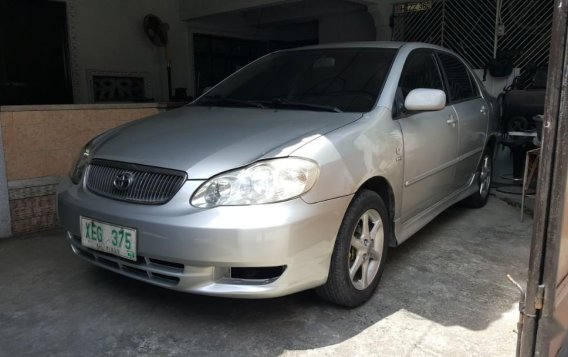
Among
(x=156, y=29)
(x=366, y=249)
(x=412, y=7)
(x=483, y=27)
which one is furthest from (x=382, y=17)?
(x=366, y=249)

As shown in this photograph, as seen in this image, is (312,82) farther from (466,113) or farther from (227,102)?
(466,113)

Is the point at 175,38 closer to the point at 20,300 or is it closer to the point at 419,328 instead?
the point at 20,300

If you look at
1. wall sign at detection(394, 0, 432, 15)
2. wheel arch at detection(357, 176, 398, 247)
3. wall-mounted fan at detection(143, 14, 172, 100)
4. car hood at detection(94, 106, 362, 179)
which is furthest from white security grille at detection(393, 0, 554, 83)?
car hood at detection(94, 106, 362, 179)

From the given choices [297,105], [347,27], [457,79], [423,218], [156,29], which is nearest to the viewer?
[297,105]

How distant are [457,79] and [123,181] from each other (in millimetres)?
2859

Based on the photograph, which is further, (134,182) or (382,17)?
(382,17)

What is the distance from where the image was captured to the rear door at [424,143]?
284 cm

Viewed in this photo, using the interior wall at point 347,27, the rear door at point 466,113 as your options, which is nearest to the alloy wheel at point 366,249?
the rear door at point 466,113

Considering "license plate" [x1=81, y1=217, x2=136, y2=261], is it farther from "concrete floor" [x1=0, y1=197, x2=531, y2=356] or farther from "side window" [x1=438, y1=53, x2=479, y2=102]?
"side window" [x1=438, y1=53, x2=479, y2=102]

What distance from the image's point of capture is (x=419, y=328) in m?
2.32

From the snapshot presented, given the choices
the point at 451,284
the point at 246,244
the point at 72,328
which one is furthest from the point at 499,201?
the point at 72,328

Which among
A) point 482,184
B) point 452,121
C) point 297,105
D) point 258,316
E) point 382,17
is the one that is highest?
point 382,17

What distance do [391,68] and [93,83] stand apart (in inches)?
218

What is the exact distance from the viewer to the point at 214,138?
7.70ft
